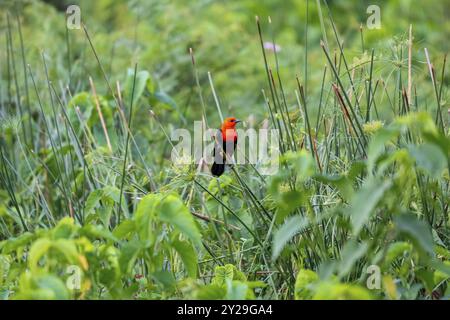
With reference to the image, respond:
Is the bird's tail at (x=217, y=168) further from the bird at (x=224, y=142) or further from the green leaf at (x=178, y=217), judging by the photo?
the green leaf at (x=178, y=217)

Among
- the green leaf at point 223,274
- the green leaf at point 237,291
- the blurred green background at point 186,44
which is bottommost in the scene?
the green leaf at point 223,274

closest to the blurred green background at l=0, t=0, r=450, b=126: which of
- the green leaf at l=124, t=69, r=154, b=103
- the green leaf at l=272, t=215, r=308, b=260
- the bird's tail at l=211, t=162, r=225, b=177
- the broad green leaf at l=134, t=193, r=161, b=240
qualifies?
the green leaf at l=124, t=69, r=154, b=103

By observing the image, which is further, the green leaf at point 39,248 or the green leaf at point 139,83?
the green leaf at point 139,83

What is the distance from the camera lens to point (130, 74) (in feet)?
10.7

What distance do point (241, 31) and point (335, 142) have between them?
3367mm

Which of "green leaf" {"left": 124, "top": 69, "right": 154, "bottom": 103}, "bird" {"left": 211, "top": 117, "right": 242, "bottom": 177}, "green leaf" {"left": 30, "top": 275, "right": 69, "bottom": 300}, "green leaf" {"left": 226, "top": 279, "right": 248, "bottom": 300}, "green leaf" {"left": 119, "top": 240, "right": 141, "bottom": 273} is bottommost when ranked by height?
"green leaf" {"left": 226, "top": 279, "right": 248, "bottom": 300}

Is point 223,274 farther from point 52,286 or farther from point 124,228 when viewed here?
point 52,286

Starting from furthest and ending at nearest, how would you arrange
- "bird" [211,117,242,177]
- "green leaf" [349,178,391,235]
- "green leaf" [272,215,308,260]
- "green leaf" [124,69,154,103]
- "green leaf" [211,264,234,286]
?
"green leaf" [124,69,154,103] → "bird" [211,117,242,177] → "green leaf" [211,264,234,286] → "green leaf" [272,215,308,260] → "green leaf" [349,178,391,235]

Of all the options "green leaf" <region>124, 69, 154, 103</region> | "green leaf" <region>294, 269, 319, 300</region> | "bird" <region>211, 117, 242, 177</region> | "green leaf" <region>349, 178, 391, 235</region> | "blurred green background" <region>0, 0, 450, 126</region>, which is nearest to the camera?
"green leaf" <region>349, 178, 391, 235</region>

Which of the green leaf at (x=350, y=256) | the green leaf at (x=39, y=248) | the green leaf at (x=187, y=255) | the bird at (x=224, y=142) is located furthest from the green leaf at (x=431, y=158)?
the bird at (x=224, y=142)

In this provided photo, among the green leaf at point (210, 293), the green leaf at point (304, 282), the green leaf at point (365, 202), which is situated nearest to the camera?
the green leaf at point (365, 202)

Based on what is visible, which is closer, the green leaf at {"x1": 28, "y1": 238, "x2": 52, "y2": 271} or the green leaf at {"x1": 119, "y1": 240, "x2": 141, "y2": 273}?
the green leaf at {"x1": 28, "y1": 238, "x2": 52, "y2": 271}

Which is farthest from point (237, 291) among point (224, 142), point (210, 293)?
point (224, 142)

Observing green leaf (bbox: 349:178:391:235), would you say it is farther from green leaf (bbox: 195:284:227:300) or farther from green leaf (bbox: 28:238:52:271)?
green leaf (bbox: 28:238:52:271)
